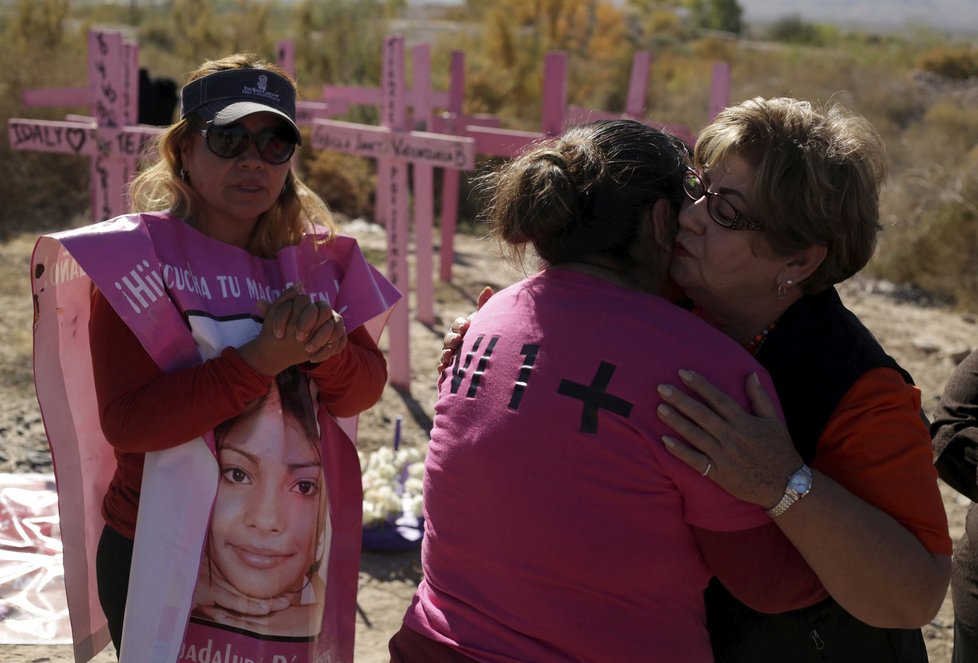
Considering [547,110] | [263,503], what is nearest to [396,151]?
[547,110]

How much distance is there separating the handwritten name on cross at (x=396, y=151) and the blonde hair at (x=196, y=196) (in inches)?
114

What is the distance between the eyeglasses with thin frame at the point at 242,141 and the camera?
2.17 metres

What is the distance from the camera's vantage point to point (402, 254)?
5918mm

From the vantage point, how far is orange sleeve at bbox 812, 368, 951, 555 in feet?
Answer: 4.73

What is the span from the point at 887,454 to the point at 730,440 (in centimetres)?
24

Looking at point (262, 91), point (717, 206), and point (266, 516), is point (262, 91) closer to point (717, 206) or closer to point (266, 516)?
point (266, 516)

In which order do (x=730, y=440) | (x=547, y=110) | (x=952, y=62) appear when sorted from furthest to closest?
(x=952, y=62) → (x=547, y=110) → (x=730, y=440)

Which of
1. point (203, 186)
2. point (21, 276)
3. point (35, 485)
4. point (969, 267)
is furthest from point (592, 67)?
point (203, 186)

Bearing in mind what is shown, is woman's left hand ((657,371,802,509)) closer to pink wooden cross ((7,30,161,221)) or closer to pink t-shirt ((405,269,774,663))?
pink t-shirt ((405,269,774,663))

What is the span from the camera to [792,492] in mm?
1398

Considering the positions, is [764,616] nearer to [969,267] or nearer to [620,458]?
[620,458]

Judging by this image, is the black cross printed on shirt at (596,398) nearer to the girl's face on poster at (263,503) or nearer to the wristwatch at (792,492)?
the wristwatch at (792,492)

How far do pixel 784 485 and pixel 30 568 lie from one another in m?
2.69

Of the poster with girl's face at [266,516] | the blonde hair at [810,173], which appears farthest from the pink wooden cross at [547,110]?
the blonde hair at [810,173]
